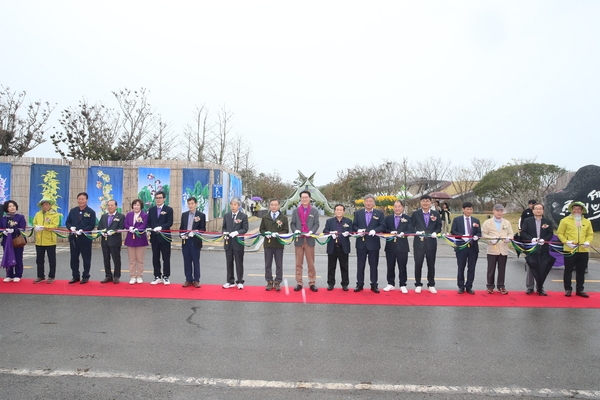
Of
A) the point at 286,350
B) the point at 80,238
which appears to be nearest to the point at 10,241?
the point at 80,238

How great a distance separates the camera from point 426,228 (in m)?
7.59

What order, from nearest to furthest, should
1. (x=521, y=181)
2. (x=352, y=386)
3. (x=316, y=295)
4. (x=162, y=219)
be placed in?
(x=352, y=386) < (x=316, y=295) < (x=162, y=219) < (x=521, y=181)

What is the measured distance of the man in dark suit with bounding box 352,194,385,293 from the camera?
742cm

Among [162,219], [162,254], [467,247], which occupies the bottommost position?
[162,254]

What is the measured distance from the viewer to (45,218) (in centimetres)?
774

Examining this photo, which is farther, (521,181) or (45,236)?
(521,181)

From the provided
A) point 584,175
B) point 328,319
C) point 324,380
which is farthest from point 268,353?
point 584,175

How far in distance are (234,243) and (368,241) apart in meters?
2.53

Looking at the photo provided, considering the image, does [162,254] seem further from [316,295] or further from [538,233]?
[538,233]

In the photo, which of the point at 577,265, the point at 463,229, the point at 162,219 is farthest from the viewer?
the point at 162,219

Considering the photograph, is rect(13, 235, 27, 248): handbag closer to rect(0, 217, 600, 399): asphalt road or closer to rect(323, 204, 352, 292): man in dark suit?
rect(0, 217, 600, 399): asphalt road

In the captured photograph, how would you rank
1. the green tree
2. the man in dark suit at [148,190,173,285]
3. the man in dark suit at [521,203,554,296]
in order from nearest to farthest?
the man in dark suit at [521,203,554,296] < the man in dark suit at [148,190,173,285] < the green tree

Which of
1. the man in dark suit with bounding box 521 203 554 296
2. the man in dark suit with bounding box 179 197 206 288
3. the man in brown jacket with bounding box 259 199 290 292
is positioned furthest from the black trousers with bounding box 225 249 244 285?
the man in dark suit with bounding box 521 203 554 296

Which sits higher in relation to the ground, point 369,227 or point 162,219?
point 162,219
